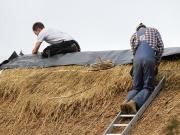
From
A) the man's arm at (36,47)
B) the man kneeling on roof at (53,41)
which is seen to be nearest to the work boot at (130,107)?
the man kneeling on roof at (53,41)

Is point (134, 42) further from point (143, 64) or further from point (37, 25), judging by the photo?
point (37, 25)

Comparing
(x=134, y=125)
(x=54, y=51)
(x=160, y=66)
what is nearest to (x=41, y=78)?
(x=54, y=51)

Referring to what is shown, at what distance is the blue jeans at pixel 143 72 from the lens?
567 cm

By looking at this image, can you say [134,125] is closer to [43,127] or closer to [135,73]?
[135,73]

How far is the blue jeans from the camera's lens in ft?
18.6

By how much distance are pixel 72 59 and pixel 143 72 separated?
8.00 feet

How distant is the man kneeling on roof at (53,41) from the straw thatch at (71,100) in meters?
0.88

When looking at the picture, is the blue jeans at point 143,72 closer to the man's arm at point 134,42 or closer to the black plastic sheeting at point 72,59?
the man's arm at point 134,42

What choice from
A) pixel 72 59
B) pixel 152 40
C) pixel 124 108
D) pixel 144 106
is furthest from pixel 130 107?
pixel 72 59

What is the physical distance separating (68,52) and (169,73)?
2811 millimetres

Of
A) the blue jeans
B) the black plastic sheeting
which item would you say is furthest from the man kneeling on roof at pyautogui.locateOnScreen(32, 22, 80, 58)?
the blue jeans

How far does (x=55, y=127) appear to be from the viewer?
5.92 meters

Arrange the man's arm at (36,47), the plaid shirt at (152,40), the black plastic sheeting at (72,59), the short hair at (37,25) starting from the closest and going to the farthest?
1. the plaid shirt at (152,40)
2. the black plastic sheeting at (72,59)
3. the short hair at (37,25)
4. the man's arm at (36,47)

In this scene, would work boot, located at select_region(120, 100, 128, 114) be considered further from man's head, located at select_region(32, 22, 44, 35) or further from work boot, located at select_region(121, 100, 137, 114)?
man's head, located at select_region(32, 22, 44, 35)
